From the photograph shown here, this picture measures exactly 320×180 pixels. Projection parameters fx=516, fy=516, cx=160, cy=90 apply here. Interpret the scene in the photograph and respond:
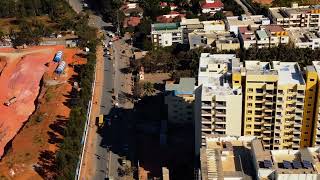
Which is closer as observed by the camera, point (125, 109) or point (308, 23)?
point (125, 109)

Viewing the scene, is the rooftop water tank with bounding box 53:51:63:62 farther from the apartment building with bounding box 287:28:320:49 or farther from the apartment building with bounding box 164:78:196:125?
the apartment building with bounding box 287:28:320:49

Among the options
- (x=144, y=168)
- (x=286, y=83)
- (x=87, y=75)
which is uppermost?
(x=286, y=83)

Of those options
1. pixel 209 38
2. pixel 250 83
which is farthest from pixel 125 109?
pixel 250 83

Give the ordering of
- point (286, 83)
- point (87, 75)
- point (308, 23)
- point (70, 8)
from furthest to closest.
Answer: point (70, 8) → point (308, 23) → point (87, 75) → point (286, 83)

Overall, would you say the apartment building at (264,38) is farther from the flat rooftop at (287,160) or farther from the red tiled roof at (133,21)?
the flat rooftop at (287,160)

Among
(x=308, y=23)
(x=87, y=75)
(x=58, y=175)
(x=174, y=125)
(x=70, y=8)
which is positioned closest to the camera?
(x=58, y=175)

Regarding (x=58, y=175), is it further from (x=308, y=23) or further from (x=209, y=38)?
(x=308, y=23)

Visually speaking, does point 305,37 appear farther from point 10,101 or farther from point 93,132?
point 10,101

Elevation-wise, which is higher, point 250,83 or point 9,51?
point 250,83
